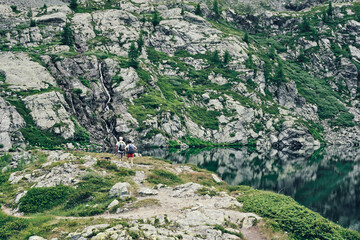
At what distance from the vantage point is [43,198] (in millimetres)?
18000

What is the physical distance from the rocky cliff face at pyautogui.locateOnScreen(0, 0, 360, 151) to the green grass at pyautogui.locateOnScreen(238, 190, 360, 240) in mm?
50723

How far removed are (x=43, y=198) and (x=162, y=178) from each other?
38.9ft

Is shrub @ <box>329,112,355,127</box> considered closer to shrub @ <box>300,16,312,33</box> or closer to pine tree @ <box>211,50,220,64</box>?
pine tree @ <box>211,50,220,64</box>

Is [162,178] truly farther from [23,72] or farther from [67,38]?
[67,38]

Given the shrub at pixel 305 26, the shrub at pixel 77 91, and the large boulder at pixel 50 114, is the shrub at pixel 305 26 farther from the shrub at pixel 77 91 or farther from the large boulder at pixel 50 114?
the large boulder at pixel 50 114

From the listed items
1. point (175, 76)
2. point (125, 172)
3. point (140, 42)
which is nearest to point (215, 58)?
point (175, 76)

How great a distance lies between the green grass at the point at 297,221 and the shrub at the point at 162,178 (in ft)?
31.0

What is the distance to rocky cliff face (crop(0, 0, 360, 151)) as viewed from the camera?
A: 66.8 m

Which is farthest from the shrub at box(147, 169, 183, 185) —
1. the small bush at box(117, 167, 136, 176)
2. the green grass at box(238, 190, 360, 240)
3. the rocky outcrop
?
the rocky outcrop

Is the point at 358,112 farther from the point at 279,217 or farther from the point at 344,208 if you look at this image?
the point at 279,217

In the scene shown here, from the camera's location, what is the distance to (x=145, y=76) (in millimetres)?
91000

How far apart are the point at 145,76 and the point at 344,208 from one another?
77.4 metres

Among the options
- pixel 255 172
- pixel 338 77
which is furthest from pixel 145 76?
pixel 338 77

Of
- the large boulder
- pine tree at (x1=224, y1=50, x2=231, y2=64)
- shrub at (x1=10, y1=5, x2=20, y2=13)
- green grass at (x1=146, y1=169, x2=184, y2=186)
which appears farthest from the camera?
shrub at (x1=10, y1=5, x2=20, y2=13)
